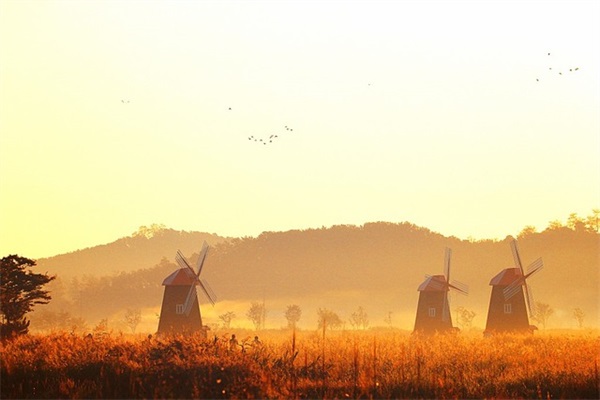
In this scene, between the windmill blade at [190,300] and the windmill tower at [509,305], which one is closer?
the windmill blade at [190,300]

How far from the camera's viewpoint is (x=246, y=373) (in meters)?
17.7

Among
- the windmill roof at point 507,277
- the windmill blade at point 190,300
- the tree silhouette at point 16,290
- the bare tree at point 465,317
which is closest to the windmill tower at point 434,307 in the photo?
the windmill roof at point 507,277

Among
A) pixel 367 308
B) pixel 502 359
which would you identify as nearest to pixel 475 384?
pixel 502 359

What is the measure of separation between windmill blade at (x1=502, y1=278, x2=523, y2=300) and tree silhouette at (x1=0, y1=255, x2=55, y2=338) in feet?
93.9

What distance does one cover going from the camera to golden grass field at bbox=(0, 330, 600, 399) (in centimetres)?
1692

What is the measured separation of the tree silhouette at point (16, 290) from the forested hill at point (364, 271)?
8444 centimetres

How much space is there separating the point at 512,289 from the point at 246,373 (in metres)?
31.1

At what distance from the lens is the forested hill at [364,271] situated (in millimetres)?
111312

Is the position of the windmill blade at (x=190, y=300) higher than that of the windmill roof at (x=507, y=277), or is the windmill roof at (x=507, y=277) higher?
the windmill roof at (x=507, y=277)

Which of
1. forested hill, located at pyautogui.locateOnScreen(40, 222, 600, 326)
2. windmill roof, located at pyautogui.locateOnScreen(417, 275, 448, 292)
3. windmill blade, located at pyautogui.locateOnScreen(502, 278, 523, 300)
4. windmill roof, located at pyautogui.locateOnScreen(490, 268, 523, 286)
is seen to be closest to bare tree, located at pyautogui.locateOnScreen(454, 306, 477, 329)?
forested hill, located at pyautogui.locateOnScreen(40, 222, 600, 326)

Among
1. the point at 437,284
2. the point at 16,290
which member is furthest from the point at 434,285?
the point at 16,290

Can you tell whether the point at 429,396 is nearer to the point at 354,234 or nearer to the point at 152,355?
the point at 152,355

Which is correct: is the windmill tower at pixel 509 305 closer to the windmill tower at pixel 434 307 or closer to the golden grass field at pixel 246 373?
the windmill tower at pixel 434 307

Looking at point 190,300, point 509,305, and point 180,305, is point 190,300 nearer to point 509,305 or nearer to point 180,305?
point 180,305
